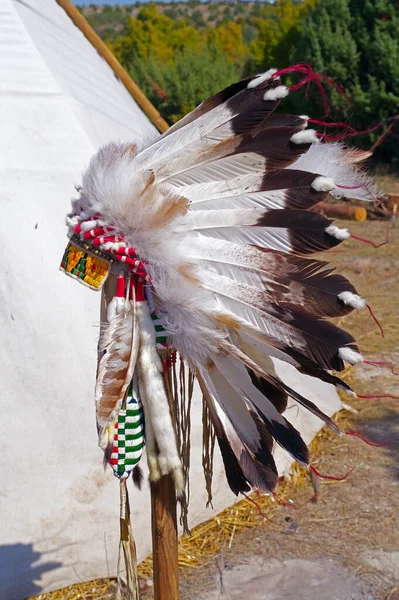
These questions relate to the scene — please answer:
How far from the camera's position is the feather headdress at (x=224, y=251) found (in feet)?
4.78

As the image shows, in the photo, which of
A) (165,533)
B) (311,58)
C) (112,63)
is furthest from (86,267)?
(311,58)

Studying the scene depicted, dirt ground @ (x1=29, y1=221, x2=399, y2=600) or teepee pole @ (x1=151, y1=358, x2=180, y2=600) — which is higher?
teepee pole @ (x1=151, y1=358, x2=180, y2=600)

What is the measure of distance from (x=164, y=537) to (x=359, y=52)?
365 inches

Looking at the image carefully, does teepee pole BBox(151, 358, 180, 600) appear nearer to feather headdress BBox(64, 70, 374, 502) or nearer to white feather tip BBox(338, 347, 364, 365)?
feather headdress BBox(64, 70, 374, 502)

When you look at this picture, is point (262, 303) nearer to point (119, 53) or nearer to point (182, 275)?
point (182, 275)

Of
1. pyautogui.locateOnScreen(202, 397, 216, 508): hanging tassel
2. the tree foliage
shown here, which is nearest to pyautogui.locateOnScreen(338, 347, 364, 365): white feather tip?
pyautogui.locateOnScreen(202, 397, 216, 508): hanging tassel

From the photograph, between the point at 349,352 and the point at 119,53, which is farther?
the point at 119,53

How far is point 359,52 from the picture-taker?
973 centimetres

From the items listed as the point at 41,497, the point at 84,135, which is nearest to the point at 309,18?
the point at 84,135

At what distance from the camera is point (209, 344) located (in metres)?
1.49

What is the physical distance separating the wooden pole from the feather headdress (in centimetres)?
287

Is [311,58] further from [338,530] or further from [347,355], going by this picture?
[347,355]

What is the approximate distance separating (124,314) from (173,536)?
1.90 ft

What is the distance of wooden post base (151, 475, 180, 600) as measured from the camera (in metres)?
1.66
